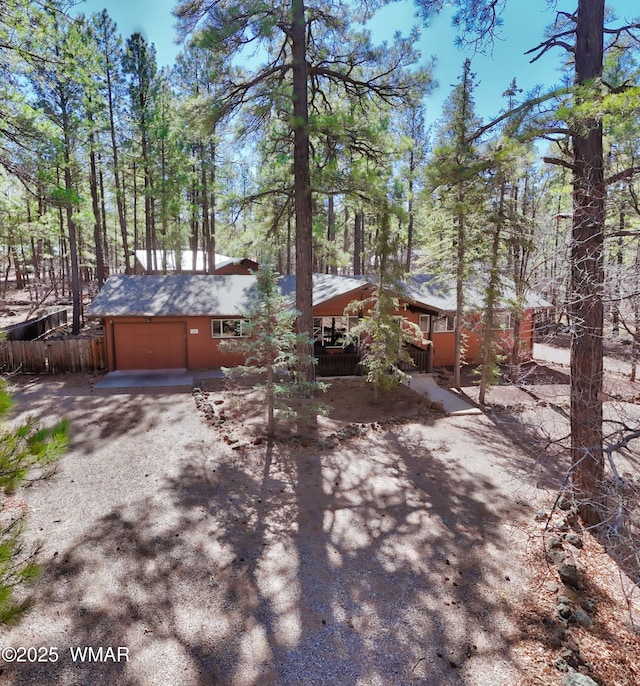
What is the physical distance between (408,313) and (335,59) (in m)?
9.02

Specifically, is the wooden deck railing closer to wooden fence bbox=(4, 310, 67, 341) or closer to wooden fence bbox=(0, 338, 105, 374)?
wooden fence bbox=(0, 338, 105, 374)

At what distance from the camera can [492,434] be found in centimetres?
1058

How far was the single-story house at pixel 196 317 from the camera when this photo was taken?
1503cm

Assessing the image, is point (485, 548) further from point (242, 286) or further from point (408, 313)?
point (242, 286)

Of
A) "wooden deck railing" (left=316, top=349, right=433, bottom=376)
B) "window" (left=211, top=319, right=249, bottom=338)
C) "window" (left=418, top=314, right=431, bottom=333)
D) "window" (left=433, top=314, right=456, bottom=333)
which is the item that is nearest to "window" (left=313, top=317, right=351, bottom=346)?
"wooden deck railing" (left=316, top=349, right=433, bottom=376)

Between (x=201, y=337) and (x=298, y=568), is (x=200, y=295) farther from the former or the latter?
(x=298, y=568)

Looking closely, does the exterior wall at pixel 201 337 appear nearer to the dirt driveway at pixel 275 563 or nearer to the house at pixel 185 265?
the dirt driveway at pixel 275 563

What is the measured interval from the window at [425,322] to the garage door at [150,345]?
31.1ft

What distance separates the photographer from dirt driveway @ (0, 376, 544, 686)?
3.98m

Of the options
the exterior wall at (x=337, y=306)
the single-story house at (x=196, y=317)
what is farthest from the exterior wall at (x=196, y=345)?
the exterior wall at (x=337, y=306)

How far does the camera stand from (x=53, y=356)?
14.6 m

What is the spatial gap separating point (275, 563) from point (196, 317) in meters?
11.5

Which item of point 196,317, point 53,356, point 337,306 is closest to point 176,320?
point 196,317

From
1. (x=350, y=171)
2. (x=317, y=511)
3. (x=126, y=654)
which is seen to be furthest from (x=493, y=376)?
(x=126, y=654)
